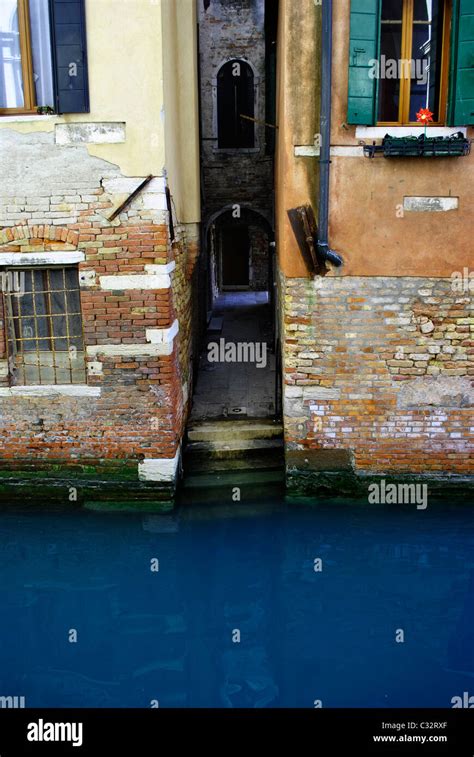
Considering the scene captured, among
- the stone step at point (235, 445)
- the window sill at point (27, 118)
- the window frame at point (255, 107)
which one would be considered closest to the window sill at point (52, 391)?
the stone step at point (235, 445)

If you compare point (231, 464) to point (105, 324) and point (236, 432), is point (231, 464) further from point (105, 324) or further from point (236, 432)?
point (105, 324)

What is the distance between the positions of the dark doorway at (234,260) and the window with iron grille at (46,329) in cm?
1237

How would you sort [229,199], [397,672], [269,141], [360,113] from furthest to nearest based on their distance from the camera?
1. [229,199]
2. [269,141]
3. [360,113]
4. [397,672]

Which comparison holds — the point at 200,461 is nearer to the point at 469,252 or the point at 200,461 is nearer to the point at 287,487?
the point at 287,487

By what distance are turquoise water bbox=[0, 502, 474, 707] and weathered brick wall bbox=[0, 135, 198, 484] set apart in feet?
2.30

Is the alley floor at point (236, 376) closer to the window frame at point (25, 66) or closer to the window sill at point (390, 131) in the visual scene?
the window sill at point (390, 131)

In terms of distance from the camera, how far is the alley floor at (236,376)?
7.93 metres

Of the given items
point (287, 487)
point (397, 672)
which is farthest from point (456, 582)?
point (287, 487)

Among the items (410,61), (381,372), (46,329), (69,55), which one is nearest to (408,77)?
(410,61)

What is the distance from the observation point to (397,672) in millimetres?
4352

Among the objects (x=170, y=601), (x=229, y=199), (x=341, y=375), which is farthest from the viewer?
(x=229, y=199)

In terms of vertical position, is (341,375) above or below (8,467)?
above

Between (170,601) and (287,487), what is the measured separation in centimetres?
200

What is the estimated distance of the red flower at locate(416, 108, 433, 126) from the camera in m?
5.80
